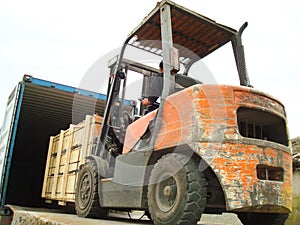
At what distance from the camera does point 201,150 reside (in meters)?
2.82

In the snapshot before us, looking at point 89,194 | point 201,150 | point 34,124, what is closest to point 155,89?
point 201,150

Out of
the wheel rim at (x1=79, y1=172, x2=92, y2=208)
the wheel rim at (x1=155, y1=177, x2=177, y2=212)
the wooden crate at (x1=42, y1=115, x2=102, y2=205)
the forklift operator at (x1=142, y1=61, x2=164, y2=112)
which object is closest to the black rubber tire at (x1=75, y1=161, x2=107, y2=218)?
the wheel rim at (x1=79, y1=172, x2=92, y2=208)

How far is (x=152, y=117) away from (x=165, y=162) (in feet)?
1.97

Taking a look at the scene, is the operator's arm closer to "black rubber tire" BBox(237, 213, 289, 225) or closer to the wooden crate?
"black rubber tire" BBox(237, 213, 289, 225)

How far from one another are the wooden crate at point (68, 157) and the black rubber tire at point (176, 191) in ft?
9.01

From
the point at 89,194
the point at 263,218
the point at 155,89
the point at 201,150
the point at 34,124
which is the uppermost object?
the point at 34,124

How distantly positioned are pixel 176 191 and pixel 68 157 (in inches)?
→ 155

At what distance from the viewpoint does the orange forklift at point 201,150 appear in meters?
2.77

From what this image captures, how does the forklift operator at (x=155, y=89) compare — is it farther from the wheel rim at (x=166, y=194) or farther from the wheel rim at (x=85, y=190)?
the wheel rim at (x=85, y=190)

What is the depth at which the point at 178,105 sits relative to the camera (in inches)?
123

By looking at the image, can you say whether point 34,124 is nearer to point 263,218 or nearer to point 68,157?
point 68,157

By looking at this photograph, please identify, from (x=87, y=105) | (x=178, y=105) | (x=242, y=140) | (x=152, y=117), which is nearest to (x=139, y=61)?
(x=152, y=117)

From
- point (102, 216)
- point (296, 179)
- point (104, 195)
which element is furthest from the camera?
point (296, 179)

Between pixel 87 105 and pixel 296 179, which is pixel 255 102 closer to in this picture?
pixel 296 179
